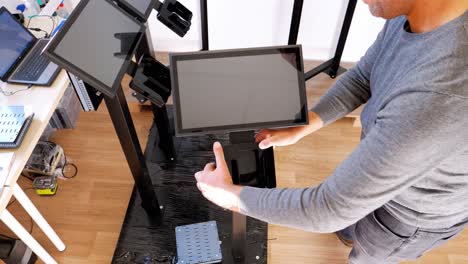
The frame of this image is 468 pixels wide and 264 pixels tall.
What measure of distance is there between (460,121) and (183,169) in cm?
145

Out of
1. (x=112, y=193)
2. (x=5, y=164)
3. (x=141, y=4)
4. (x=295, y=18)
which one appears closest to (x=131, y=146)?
(x=5, y=164)

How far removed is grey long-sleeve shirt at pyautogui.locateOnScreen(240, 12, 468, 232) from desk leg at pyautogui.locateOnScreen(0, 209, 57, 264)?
852mm

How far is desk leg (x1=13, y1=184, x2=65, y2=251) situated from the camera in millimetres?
1256

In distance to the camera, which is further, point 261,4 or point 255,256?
point 261,4

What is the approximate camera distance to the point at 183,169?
188cm

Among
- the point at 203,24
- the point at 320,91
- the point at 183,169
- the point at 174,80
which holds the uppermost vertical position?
the point at 174,80

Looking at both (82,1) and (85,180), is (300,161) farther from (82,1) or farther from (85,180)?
(82,1)

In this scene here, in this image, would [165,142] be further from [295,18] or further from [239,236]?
[295,18]

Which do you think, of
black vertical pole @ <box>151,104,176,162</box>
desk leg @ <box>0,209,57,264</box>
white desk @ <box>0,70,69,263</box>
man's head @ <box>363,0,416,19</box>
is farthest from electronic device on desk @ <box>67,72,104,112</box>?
man's head @ <box>363,0,416,19</box>

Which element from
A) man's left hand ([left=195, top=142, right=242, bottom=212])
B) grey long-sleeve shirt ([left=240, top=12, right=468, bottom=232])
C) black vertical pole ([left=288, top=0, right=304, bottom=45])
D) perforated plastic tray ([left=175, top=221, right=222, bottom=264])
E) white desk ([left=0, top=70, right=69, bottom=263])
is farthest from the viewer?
black vertical pole ([left=288, top=0, right=304, bottom=45])

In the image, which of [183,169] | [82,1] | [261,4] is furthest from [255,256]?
[261,4]

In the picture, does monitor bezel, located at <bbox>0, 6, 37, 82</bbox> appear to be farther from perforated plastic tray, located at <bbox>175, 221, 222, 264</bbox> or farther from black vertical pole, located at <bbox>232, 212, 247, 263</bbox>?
black vertical pole, located at <bbox>232, 212, 247, 263</bbox>

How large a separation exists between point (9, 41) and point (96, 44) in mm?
730

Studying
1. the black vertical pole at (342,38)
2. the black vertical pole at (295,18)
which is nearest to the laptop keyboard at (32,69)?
the black vertical pole at (295,18)
